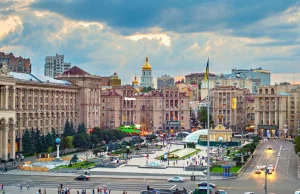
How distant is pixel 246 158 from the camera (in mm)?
80438

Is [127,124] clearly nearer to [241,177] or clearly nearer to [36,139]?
[36,139]

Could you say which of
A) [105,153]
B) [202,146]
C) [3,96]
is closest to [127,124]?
[202,146]

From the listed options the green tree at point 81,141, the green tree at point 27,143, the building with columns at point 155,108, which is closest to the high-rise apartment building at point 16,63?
the building with columns at point 155,108

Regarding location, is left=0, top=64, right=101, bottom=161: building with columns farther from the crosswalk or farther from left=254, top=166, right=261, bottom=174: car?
left=254, top=166, right=261, bottom=174: car

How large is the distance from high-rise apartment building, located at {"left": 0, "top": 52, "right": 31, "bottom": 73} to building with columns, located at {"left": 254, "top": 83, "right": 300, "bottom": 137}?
263 feet

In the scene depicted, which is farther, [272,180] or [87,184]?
[272,180]

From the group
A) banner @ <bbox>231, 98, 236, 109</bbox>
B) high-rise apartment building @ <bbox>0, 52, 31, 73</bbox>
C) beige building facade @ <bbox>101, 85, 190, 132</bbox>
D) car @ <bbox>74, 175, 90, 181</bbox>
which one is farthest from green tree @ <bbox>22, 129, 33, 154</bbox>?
high-rise apartment building @ <bbox>0, 52, 31, 73</bbox>

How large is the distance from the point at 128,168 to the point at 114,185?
15.1 m

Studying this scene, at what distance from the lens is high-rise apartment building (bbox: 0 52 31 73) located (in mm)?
177413

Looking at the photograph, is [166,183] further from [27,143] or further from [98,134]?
[98,134]

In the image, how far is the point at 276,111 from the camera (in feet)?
486

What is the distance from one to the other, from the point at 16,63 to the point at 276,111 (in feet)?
291

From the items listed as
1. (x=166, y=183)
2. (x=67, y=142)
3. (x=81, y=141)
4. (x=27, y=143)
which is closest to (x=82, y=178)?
(x=166, y=183)

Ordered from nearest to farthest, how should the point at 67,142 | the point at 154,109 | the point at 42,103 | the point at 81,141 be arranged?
the point at 67,142 < the point at 81,141 < the point at 42,103 < the point at 154,109
